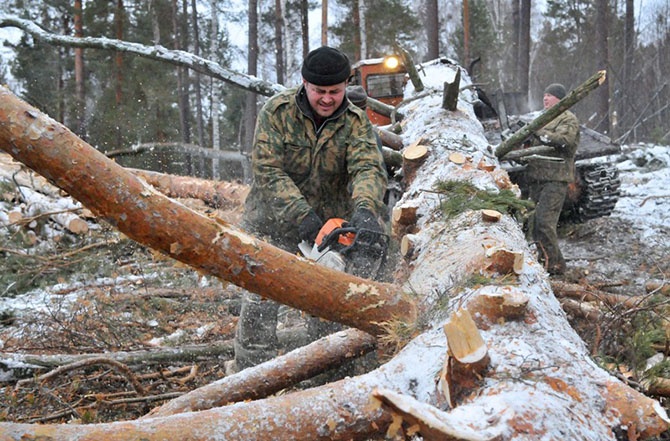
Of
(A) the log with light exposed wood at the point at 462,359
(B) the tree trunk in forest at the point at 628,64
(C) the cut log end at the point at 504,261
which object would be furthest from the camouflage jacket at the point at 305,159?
(B) the tree trunk in forest at the point at 628,64

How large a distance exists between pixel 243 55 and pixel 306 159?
85.9 feet

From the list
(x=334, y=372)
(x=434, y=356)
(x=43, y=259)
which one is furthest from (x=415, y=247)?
(x=43, y=259)

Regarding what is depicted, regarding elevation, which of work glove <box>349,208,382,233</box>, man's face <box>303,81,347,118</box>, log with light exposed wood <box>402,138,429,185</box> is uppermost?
man's face <box>303,81,347,118</box>

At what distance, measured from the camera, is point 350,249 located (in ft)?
9.62

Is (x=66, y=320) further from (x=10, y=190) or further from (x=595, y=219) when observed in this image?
(x=595, y=219)

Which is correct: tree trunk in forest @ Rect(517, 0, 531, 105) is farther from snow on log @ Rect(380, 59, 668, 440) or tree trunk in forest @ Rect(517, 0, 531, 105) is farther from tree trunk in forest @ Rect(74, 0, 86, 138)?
snow on log @ Rect(380, 59, 668, 440)

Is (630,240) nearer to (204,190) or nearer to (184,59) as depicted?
(204,190)

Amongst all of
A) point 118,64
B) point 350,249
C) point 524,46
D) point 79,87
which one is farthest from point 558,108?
point 79,87

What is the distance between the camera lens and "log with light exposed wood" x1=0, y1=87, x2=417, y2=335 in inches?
79.3

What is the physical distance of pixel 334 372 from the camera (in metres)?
3.71

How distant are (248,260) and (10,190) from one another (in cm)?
702

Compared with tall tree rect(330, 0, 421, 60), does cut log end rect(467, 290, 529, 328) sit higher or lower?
lower

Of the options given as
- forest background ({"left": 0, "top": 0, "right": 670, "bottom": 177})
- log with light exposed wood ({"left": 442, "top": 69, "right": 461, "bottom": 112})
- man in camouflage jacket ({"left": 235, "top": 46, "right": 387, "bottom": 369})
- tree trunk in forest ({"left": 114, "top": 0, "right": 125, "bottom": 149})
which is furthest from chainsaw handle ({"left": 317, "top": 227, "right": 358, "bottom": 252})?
tree trunk in forest ({"left": 114, "top": 0, "right": 125, "bottom": 149})

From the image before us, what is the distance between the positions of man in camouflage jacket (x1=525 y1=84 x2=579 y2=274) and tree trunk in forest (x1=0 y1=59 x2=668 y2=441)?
13.8 ft
